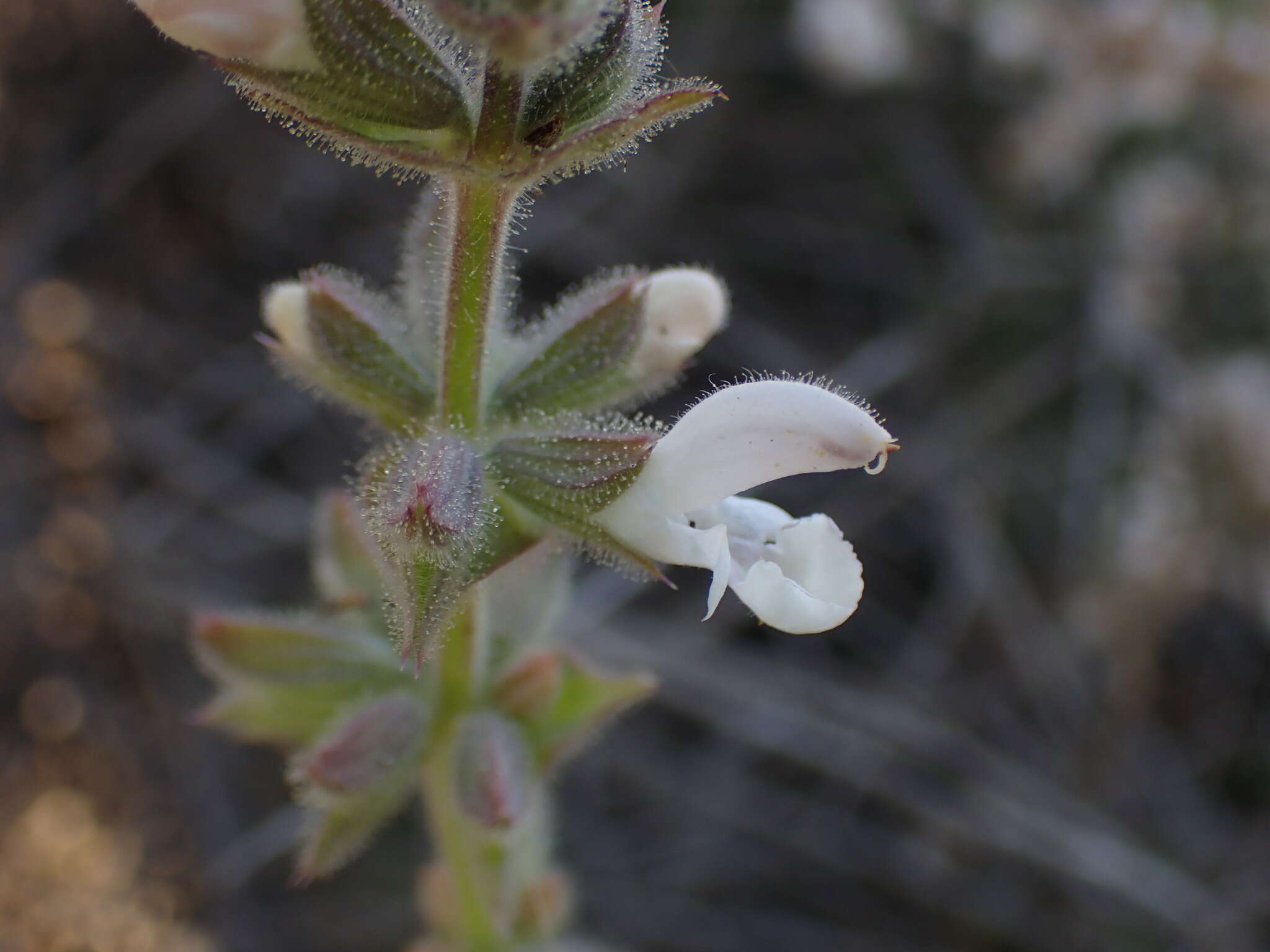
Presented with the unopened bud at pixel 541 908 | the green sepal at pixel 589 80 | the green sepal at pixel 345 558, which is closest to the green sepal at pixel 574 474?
the green sepal at pixel 589 80

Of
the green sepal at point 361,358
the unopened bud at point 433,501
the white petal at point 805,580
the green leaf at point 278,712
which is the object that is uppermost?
the green sepal at point 361,358

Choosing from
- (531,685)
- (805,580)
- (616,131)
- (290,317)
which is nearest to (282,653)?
(531,685)

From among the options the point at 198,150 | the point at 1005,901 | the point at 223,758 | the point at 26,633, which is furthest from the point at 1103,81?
the point at 26,633

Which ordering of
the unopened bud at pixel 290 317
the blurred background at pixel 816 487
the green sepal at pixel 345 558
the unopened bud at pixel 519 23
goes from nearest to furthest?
the unopened bud at pixel 519 23, the unopened bud at pixel 290 317, the green sepal at pixel 345 558, the blurred background at pixel 816 487

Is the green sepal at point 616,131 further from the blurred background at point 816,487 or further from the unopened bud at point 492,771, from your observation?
the blurred background at point 816,487

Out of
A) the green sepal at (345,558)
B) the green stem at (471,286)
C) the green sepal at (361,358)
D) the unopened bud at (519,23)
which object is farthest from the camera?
the green sepal at (345,558)

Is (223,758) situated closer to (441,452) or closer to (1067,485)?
(441,452)

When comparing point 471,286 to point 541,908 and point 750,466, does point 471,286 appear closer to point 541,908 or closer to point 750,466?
point 750,466
